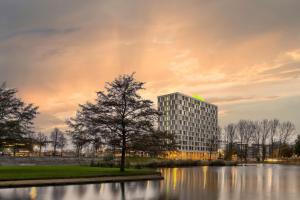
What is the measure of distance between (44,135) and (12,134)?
405 feet

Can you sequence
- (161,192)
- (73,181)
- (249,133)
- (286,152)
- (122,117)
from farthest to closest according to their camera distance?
(249,133) → (286,152) → (122,117) → (73,181) → (161,192)

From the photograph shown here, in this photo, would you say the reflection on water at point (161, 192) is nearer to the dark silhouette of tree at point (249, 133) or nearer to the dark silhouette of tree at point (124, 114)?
the dark silhouette of tree at point (124, 114)

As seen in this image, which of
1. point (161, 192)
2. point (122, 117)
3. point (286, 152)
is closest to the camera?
point (161, 192)

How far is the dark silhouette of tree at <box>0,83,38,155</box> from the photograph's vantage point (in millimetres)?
39875

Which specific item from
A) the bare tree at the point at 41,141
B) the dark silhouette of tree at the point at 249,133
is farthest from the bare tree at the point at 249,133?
the bare tree at the point at 41,141

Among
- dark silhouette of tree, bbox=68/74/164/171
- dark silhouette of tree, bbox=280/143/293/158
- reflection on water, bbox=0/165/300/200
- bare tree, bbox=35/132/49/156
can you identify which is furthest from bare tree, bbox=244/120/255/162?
reflection on water, bbox=0/165/300/200

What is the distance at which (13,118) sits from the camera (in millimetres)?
41156

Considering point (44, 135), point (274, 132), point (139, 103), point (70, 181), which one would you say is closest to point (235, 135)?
point (274, 132)

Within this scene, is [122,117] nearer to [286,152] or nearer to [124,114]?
[124,114]

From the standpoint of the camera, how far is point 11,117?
41219mm

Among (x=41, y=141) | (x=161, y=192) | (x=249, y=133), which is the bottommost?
(x=161, y=192)

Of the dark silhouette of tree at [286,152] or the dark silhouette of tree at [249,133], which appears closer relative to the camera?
the dark silhouette of tree at [286,152]

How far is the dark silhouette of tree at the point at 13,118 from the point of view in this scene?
39875 millimetres

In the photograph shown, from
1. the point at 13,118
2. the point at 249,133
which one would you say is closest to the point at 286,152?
the point at 249,133
